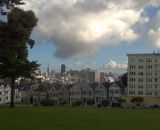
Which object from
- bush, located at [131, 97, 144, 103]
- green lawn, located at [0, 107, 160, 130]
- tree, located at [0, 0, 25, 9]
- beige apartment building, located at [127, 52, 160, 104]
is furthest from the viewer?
beige apartment building, located at [127, 52, 160, 104]

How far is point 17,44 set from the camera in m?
66.5

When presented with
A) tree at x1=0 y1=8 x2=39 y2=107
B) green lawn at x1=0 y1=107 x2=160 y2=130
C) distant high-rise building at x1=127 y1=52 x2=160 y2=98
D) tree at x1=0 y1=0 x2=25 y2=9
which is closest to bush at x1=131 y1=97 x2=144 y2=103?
distant high-rise building at x1=127 y1=52 x2=160 y2=98

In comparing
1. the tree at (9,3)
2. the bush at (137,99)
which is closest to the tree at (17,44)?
the tree at (9,3)

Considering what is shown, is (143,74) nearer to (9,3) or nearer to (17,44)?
(17,44)

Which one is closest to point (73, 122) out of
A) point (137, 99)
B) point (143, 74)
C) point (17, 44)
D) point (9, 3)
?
point (9, 3)

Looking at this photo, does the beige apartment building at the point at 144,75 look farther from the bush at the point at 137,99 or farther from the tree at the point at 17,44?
the tree at the point at 17,44

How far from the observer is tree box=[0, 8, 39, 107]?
207 feet

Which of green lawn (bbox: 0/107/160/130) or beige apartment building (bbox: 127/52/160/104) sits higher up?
beige apartment building (bbox: 127/52/160/104)

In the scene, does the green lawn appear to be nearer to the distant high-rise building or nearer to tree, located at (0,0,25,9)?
tree, located at (0,0,25,9)

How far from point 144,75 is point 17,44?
117 m

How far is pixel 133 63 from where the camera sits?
7116 inches

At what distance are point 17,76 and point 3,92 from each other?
101 m

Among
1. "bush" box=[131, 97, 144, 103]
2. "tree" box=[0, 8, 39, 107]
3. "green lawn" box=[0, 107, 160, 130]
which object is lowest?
"green lawn" box=[0, 107, 160, 130]

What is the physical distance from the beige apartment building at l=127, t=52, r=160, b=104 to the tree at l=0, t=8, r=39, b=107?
85.2 m
